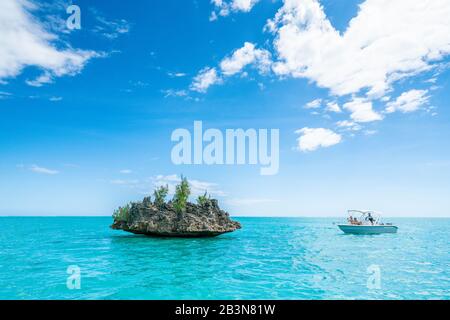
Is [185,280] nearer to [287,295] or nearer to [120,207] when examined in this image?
[287,295]

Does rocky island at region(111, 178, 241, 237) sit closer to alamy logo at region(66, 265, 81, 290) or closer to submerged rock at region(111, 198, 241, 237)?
submerged rock at region(111, 198, 241, 237)

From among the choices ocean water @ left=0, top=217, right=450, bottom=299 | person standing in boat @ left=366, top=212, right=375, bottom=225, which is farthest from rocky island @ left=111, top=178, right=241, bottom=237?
person standing in boat @ left=366, top=212, right=375, bottom=225

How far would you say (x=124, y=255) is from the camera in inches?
1177

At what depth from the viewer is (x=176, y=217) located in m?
44.2

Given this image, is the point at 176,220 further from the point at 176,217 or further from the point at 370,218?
the point at 370,218

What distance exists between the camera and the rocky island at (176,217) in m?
43.2

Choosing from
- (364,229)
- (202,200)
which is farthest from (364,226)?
(202,200)

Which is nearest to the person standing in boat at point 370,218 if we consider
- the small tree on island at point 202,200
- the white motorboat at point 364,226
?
the white motorboat at point 364,226

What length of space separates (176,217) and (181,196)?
341 centimetres

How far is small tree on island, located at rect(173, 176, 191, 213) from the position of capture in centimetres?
4456

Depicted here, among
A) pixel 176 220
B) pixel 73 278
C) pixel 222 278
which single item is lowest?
pixel 73 278
